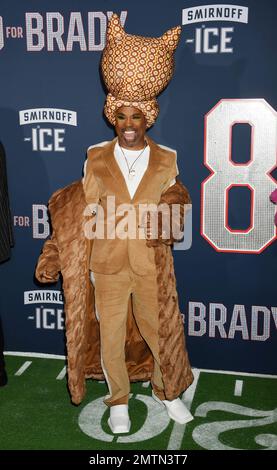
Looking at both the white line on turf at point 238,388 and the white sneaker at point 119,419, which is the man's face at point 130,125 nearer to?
the white sneaker at point 119,419

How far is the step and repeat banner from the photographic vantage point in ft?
9.73

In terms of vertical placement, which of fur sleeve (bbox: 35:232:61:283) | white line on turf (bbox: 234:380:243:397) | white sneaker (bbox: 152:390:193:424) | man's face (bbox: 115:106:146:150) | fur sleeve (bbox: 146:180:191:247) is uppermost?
man's face (bbox: 115:106:146:150)

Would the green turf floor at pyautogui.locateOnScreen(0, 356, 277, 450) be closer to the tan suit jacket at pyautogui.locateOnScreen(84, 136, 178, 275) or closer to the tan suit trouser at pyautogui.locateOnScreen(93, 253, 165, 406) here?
the tan suit trouser at pyautogui.locateOnScreen(93, 253, 165, 406)

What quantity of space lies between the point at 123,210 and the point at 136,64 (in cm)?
66

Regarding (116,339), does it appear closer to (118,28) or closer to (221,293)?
(221,293)

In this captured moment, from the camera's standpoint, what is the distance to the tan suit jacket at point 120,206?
101 inches

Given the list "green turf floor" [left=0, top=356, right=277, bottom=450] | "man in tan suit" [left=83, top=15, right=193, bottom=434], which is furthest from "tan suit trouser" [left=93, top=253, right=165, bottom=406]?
"green turf floor" [left=0, top=356, right=277, bottom=450]

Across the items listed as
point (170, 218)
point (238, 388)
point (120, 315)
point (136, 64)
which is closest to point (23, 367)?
point (120, 315)

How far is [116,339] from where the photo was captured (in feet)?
8.87

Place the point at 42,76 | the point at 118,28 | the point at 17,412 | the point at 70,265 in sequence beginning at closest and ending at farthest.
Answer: the point at 118,28 < the point at 70,265 < the point at 17,412 < the point at 42,76

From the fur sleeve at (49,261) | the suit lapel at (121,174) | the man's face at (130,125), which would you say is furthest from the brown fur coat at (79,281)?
the man's face at (130,125)

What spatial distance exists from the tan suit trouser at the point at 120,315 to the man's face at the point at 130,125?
56 centimetres
